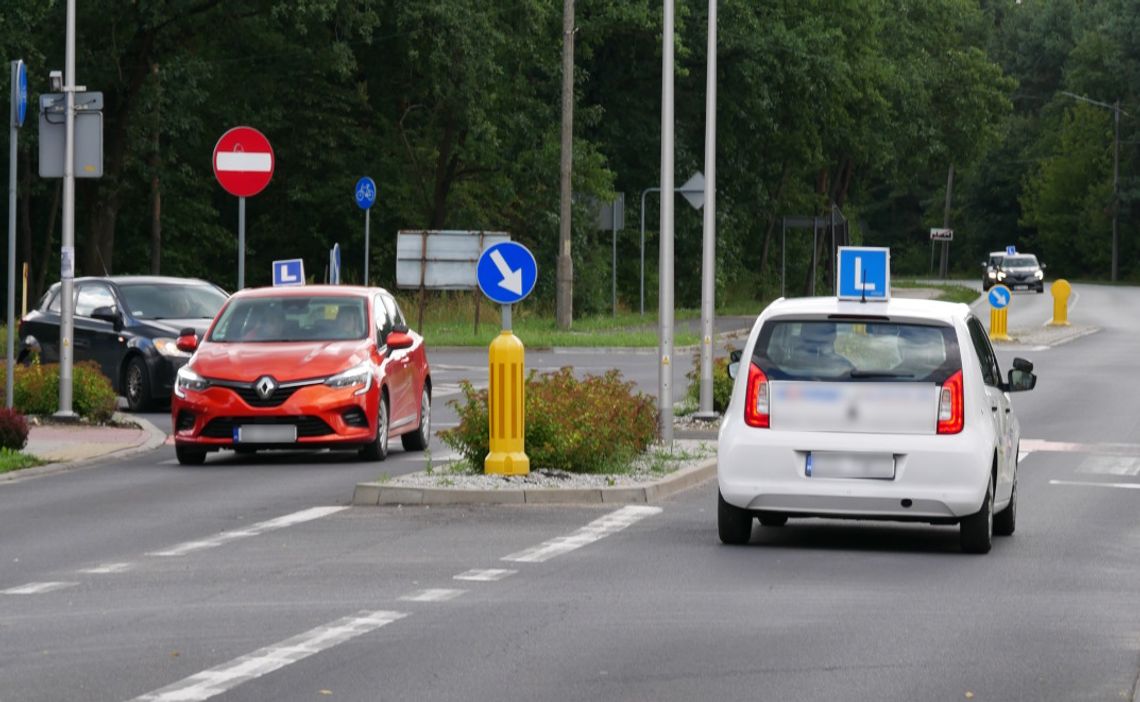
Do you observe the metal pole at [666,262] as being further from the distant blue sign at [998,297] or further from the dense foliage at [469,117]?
the distant blue sign at [998,297]

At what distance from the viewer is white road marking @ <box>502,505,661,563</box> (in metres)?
12.6

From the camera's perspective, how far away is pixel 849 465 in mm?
12906

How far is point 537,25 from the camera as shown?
167 ft

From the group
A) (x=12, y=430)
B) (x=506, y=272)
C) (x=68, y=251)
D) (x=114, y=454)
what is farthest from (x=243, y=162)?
(x=506, y=272)

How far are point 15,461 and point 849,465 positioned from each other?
8.51 metres

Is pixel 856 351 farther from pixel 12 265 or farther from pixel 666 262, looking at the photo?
pixel 12 265

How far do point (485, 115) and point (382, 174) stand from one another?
5541 mm

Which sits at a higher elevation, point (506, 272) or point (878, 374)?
point (506, 272)

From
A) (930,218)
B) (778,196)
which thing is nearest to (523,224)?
(778,196)

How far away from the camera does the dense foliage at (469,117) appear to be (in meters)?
47.5

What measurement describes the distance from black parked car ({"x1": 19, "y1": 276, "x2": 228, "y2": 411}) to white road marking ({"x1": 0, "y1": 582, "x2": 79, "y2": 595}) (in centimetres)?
1423

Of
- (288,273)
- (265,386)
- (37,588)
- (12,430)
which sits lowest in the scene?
(37,588)

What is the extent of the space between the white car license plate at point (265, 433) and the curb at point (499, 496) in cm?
280

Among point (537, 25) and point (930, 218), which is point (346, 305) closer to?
point (537, 25)
